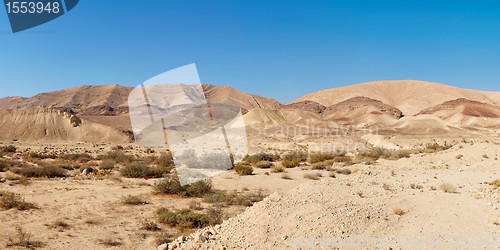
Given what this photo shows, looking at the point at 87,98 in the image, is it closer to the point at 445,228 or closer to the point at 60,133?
the point at 60,133

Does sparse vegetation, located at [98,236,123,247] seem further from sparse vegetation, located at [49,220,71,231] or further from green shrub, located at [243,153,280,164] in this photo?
green shrub, located at [243,153,280,164]

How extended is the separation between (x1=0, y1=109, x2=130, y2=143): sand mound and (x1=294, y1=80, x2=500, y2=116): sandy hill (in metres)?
89.0

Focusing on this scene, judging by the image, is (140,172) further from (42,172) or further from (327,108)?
(327,108)

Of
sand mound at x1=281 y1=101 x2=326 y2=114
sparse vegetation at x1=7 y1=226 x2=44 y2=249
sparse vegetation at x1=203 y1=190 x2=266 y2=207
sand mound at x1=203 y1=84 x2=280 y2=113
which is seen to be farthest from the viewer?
sand mound at x1=203 y1=84 x2=280 y2=113

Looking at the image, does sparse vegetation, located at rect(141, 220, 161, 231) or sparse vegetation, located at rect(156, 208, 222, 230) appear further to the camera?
sparse vegetation, located at rect(156, 208, 222, 230)

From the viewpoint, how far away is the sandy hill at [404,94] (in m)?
128

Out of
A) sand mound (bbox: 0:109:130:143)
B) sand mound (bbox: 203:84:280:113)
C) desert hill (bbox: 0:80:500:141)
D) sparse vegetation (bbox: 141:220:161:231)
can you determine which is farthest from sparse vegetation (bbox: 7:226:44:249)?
sand mound (bbox: 203:84:280:113)

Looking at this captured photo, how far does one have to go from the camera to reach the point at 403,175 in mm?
17719

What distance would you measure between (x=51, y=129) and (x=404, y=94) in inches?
4656

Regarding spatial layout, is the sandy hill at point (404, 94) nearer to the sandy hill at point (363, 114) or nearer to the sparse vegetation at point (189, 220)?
the sandy hill at point (363, 114)

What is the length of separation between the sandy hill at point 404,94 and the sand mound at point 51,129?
88988mm

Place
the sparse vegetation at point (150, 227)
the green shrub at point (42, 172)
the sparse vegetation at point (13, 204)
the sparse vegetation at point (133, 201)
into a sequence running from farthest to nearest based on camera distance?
the green shrub at point (42, 172), the sparse vegetation at point (133, 201), the sparse vegetation at point (13, 204), the sparse vegetation at point (150, 227)

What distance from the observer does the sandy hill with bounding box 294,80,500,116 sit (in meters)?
128

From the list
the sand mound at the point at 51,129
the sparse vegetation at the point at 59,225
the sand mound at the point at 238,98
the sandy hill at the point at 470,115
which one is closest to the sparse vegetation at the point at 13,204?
the sparse vegetation at the point at 59,225
